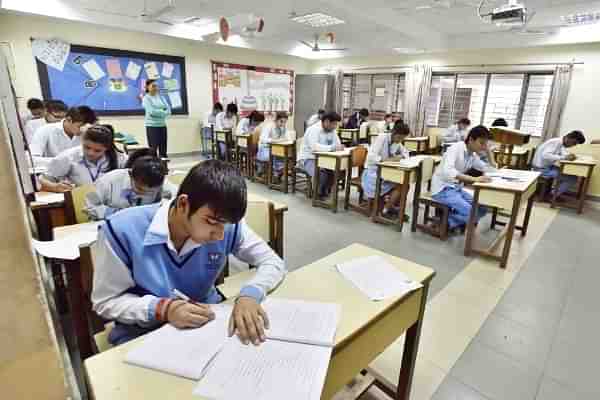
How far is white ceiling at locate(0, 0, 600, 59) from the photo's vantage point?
4645 millimetres

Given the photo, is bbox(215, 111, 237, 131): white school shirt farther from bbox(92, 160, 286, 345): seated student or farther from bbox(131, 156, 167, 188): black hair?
bbox(92, 160, 286, 345): seated student

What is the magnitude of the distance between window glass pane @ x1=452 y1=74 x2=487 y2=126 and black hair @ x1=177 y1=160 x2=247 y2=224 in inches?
297

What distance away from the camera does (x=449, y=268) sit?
2818mm

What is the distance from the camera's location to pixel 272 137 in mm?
5484

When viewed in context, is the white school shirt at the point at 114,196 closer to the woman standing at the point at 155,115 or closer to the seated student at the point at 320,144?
the seated student at the point at 320,144

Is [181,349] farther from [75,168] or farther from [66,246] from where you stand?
[75,168]

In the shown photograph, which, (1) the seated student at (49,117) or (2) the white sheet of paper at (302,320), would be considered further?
(1) the seated student at (49,117)

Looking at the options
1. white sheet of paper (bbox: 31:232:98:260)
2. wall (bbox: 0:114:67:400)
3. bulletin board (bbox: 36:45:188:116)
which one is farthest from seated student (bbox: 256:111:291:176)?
wall (bbox: 0:114:67:400)

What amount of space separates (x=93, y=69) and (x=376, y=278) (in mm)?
6506

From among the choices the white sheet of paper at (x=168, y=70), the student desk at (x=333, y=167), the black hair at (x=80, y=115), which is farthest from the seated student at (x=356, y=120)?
the black hair at (x=80, y=115)

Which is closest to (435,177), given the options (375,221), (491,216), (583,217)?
(375,221)

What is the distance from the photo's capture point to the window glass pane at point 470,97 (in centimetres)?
703

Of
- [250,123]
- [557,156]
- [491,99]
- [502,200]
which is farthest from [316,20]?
[502,200]

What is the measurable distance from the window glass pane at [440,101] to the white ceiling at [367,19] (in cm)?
79
